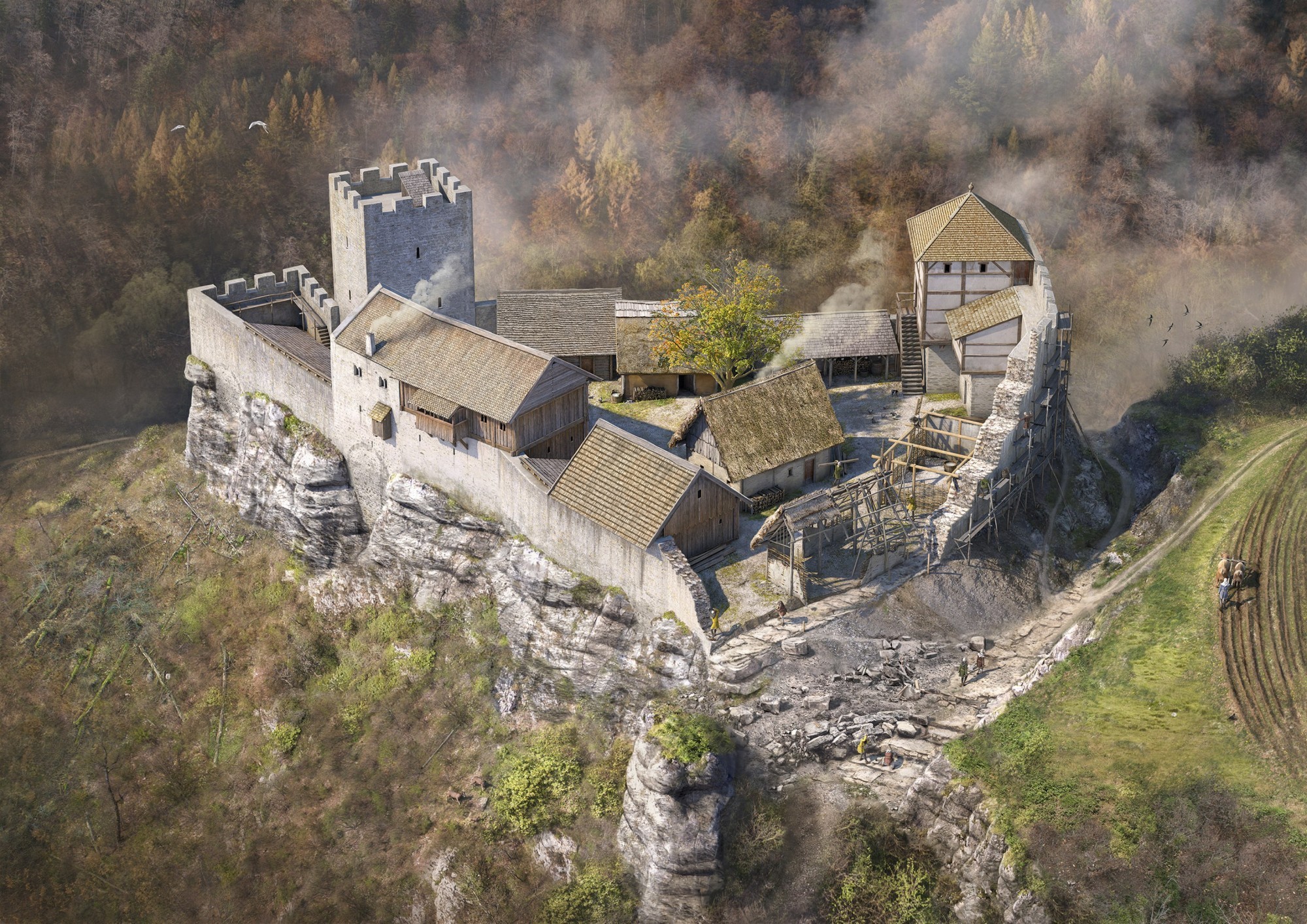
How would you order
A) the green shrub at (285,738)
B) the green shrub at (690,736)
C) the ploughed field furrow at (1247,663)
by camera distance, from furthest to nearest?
the green shrub at (285,738), the green shrub at (690,736), the ploughed field furrow at (1247,663)

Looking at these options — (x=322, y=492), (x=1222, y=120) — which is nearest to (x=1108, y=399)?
(x=1222, y=120)

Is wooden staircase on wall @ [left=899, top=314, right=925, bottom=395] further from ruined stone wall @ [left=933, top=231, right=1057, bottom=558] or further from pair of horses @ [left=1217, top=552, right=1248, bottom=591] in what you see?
pair of horses @ [left=1217, top=552, right=1248, bottom=591]

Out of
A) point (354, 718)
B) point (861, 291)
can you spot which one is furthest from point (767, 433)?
point (861, 291)

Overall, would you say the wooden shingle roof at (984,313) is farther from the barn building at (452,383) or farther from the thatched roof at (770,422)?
the barn building at (452,383)

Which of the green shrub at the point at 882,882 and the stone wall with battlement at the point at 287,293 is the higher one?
the stone wall with battlement at the point at 287,293

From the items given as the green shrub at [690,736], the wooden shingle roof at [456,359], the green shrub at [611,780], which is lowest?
the green shrub at [611,780]

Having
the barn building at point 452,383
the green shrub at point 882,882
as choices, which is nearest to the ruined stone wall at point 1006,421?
the green shrub at point 882,882

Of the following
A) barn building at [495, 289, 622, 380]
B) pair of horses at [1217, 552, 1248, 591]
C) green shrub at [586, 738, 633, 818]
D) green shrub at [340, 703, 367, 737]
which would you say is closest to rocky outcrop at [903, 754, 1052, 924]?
green shrub at [586, 738, 633, 818]

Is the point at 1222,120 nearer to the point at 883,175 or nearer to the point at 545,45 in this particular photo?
the point at 883,175
